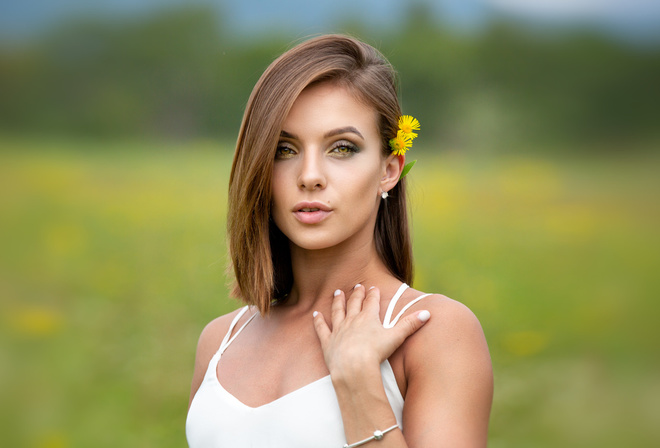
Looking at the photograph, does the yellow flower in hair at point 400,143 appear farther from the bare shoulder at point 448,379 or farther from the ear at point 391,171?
the bare shoulder at point 448,379

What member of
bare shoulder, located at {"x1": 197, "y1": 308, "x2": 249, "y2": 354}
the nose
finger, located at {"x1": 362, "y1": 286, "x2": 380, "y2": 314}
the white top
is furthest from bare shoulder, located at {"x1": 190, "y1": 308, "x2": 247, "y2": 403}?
the nose

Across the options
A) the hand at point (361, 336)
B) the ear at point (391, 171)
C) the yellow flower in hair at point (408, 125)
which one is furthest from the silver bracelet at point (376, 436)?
the yellow flower in hair at point (408, 125)

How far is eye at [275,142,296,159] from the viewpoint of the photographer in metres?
2.16

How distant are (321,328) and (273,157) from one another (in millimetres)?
504

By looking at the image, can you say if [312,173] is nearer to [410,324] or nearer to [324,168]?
[324,168]

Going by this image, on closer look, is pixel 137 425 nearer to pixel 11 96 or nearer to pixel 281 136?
pixel 11 96

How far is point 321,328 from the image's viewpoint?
6.99 ft

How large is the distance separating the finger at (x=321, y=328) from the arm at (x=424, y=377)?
0.07m

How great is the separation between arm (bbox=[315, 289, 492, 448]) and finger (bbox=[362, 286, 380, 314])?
6 cm

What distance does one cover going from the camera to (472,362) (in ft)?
6.20

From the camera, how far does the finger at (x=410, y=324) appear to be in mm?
1917

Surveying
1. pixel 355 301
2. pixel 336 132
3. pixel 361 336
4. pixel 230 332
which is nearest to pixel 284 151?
pixel 336 132

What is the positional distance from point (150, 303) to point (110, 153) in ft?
4.30

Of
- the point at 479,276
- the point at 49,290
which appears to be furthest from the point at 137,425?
the point at 479,276
